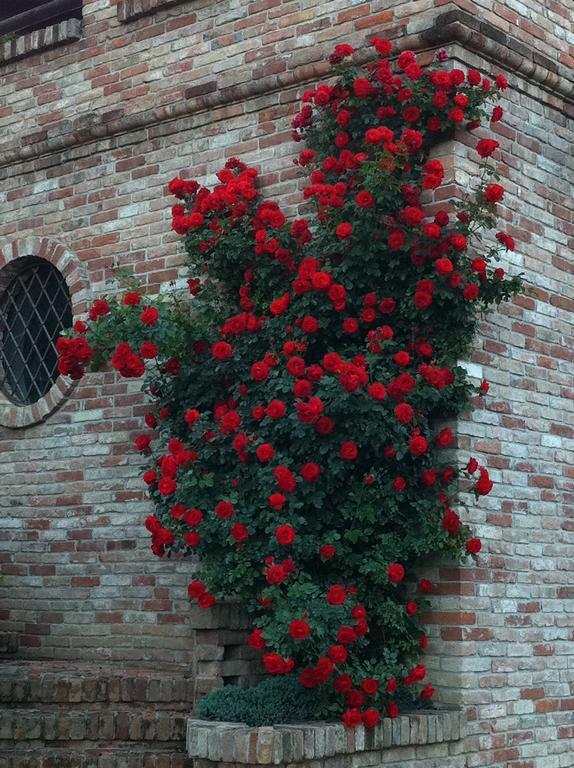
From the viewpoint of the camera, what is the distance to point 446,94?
630 centimetres

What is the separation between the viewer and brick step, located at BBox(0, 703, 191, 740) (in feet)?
20.0

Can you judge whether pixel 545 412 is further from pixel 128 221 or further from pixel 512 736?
pixel 128 221

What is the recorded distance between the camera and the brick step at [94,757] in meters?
5.94

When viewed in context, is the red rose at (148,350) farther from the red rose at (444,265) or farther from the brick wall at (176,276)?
the red rose at (444,265)

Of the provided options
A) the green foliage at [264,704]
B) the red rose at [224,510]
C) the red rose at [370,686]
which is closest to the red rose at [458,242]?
the red rose at [224,510]

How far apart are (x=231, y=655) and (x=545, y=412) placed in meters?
2.20

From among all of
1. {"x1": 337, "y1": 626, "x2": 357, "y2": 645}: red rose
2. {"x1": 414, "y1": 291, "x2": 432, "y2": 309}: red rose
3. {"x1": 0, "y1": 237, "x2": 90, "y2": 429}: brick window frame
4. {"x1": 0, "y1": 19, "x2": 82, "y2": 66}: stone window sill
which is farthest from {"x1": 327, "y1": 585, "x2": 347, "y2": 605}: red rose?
{"x1": 0, "y1": 19, "x2": 82, "y2": 66}: stone window sill

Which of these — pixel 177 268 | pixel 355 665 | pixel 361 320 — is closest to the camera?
pixel 355 665

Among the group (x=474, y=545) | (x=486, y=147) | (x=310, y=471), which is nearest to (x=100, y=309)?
(x=310, y=471)

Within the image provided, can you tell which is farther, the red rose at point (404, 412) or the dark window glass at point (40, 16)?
the dark window glass at point (40, 16)

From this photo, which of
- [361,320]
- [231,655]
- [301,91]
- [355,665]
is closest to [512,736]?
[355,665]

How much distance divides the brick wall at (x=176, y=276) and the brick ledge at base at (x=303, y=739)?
12.6 inches

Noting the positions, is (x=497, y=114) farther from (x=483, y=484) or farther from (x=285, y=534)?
(x=285, y=534)

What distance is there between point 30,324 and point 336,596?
3.36 metres
